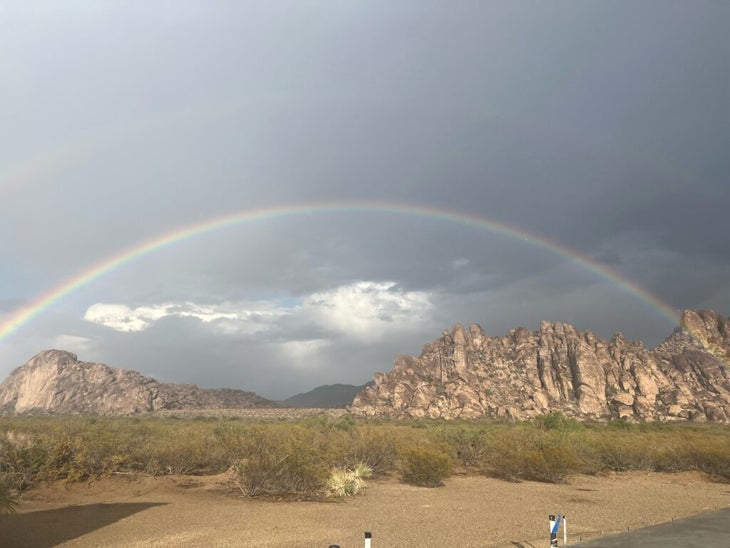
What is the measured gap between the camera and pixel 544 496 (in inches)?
774

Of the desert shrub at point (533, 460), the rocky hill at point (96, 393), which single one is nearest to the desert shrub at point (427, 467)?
the desert shrub at point (533, 460)

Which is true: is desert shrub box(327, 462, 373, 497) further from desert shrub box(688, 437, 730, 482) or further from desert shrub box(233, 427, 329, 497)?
desert shrub box(688, 437, 730, 482)

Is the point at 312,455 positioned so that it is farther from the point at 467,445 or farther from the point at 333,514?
the point at 467,445

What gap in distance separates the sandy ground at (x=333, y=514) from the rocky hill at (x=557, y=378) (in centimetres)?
8266

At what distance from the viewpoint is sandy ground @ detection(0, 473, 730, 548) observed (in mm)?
12172

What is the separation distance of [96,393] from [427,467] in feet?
543

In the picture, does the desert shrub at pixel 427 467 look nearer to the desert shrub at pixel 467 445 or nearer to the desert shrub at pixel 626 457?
the desert shrub at pixel 467 445

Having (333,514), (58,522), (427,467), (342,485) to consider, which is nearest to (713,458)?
(427,467)

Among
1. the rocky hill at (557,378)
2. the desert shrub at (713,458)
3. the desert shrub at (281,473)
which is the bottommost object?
the desert shrub at (713,458)

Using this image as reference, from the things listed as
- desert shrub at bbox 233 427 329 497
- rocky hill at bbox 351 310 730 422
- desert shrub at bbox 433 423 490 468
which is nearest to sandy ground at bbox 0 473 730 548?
desert shrub at bbox 233 427 329 497

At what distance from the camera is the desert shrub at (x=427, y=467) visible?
22.2m

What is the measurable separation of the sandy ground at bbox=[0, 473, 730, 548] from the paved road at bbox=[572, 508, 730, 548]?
2.43ft

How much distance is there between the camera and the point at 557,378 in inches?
4852

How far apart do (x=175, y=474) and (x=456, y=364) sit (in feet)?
368
